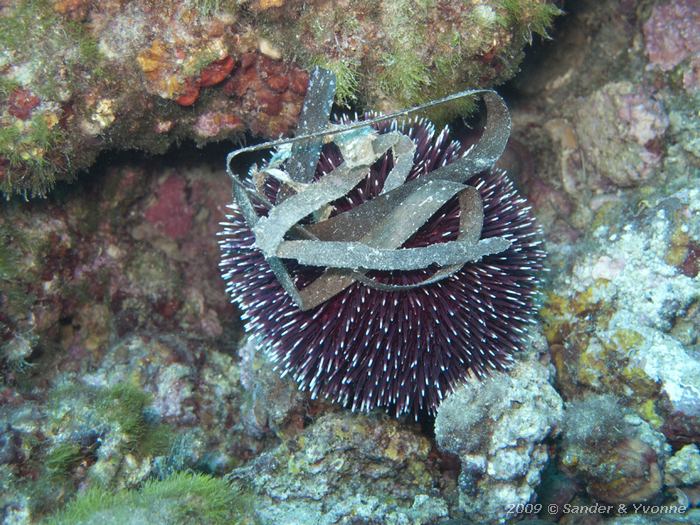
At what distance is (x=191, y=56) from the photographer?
307 centimetres

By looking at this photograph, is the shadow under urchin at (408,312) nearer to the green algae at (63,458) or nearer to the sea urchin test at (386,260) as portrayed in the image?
the sea urchin test at (386,260)

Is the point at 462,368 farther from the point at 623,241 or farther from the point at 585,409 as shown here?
the point at 623,241

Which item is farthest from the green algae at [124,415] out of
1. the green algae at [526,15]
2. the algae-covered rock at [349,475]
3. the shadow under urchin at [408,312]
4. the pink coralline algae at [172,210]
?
the green algae at [526,15]

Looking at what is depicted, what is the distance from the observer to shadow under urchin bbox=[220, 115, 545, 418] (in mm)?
2805

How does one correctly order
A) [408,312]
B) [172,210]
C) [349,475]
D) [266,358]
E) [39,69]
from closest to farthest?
[408,312], [39,69], [349,475], [266,358], [172,210]

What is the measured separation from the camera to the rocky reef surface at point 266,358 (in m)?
2.98

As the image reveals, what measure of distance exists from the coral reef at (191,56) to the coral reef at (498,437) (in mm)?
2041

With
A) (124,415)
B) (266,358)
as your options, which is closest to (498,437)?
(266,358)

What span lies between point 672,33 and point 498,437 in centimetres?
355

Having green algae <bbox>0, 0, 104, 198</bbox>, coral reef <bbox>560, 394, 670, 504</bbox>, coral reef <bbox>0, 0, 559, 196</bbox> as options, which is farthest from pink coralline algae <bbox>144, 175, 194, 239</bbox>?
coral reef <bbox>560, 394, 670, 504</bbox>

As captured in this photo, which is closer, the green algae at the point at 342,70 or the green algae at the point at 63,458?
the green algae at the point at 63,458

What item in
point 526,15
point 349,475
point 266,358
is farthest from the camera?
point 266,358

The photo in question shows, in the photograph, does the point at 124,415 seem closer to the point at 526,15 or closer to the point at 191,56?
the point at 191,56

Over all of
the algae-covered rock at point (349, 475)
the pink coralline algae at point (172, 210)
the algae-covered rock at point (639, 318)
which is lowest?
the algae-covered rock at point (349, 475)
